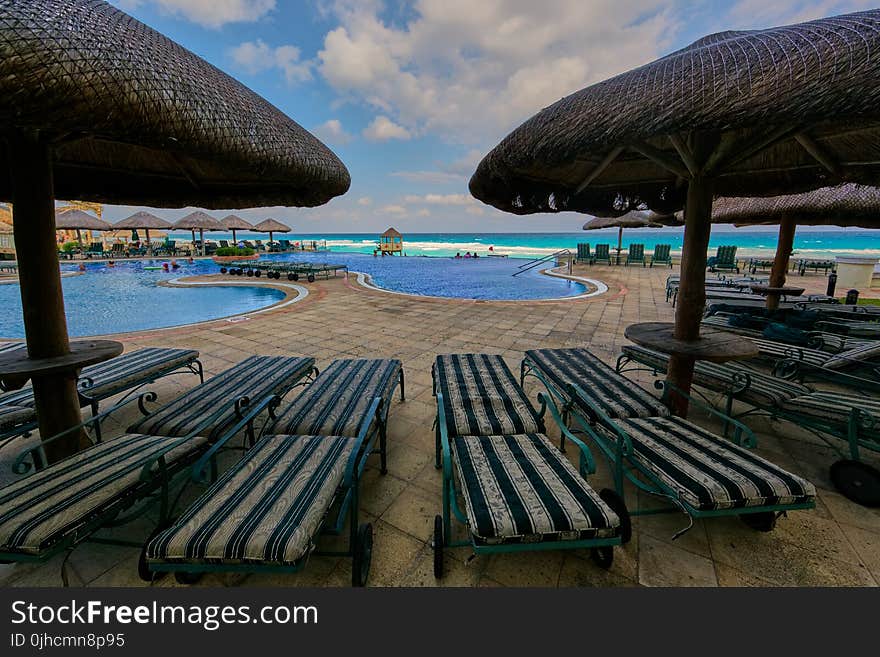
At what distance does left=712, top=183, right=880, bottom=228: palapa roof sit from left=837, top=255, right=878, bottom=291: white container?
893 centimetres

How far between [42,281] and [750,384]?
18.7ft

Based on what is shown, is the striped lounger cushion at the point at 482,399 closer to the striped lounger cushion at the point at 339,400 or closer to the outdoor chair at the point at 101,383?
the striped lounger cushion at the point at 339,400

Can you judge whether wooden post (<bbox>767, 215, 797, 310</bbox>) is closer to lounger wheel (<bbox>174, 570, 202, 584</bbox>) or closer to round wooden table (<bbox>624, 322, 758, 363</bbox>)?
round wooden table (<bbox>624, 322, 758, 363</bbox>)

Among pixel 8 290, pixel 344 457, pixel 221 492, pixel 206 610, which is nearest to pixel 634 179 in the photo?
pixel 344 457

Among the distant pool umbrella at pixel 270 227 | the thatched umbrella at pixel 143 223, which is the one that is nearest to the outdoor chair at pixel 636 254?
the distant pool umbrella at pixel 270 227

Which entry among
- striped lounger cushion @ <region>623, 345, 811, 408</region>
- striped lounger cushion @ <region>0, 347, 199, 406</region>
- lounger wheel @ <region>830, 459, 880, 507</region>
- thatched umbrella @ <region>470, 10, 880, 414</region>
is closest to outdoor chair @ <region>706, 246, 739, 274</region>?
thatched umbrella @ <region>470, 10, 880, 414</region>

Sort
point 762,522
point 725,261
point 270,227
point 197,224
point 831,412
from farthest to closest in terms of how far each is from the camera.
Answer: point 270,227, point 197,224, point 725,261, point 831,412, point 762,522

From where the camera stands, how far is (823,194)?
6.14 metres

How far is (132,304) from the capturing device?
1198 cm

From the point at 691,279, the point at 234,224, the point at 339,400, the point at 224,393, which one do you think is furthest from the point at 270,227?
the point at 691,279

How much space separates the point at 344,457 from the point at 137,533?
133cm

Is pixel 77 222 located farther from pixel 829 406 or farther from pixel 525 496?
pixel 829 406

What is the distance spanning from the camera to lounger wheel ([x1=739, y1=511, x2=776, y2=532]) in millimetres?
2068

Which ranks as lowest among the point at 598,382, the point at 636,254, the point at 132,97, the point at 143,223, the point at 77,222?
the point at 598,382
